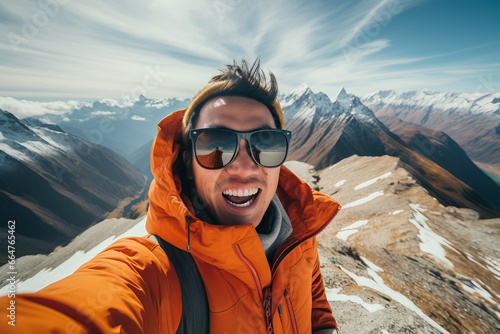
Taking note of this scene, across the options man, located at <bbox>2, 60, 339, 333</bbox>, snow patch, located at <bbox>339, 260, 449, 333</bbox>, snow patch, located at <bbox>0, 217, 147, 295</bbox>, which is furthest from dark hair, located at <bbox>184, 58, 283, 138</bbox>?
snow patch, located at <bbox>0, 217, 147, 295</bbox>

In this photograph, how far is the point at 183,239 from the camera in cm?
294

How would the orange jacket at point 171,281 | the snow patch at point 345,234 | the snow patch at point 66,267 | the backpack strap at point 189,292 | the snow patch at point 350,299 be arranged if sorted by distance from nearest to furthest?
1. the orange jacket at point 171,281
2. the backpack strap at point 189,292
3. the snow patch at point 350,299
4. the snow patch at point 345,234
5. the snow patch at point 66,267

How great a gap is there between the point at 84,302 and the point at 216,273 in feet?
5.10

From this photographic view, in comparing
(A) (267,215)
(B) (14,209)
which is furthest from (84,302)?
(B) (14,209)

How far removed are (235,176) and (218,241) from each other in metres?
1.04

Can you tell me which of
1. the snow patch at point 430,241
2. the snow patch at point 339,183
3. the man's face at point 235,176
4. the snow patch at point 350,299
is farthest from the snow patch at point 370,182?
the man's face at point 235,176

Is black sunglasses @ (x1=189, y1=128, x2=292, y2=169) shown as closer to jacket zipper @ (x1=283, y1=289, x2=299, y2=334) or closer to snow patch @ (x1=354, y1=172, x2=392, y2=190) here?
jacket zipper @ (x1=283, y1=289, x2=299, y2=334)

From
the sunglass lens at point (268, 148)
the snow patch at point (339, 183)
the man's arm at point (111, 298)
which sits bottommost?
the snow patch at point (339, 183)

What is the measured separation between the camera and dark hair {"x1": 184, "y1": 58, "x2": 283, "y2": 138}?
3.96 metres

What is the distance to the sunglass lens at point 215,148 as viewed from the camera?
358 cm

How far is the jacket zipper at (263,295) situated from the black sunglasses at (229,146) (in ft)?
4.37

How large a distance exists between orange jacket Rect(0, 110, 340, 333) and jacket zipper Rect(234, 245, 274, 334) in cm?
1

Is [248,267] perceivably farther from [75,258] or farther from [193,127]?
[75,258]

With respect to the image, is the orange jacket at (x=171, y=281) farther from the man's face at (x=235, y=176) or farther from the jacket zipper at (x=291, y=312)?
the man's face at (x=235, y=176)
